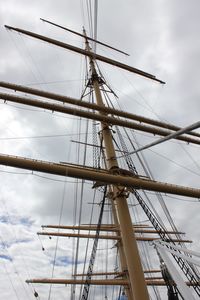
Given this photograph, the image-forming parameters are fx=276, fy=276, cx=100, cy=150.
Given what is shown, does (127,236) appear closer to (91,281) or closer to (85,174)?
(85,174)

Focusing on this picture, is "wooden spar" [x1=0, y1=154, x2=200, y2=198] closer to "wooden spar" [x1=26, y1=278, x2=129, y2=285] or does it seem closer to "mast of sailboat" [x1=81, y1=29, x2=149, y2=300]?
"mast of sailboat" [x1=81, y1=29, x2=149, y2=300]

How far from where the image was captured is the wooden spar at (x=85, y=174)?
6.29 meters

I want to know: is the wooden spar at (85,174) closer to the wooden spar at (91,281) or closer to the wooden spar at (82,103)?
the wooden spar at (82,103)

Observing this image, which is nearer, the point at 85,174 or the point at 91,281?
the point at 85,174

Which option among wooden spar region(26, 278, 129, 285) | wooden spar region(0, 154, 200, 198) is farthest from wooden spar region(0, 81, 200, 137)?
wooden spar region(26, 278, 129, 285)

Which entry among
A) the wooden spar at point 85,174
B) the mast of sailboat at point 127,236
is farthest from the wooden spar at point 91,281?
the wooden spar at point 85,174

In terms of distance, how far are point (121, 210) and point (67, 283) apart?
8.81 meters

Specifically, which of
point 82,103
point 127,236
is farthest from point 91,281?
point 82,103

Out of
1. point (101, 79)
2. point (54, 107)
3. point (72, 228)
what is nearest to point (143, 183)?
point (54, 107)

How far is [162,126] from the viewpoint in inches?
453

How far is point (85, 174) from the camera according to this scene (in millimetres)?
6816

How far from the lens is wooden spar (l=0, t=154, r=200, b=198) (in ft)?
20.6

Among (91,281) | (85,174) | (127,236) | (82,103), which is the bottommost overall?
(127,236)

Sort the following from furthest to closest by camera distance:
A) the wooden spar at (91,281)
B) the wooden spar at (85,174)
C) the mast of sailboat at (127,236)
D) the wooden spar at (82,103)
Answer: the wooden spar at (91,281) < the wooden spar at (82,103) < the mast of sailboat at (127,236) < the wooden spar at (85,174)
